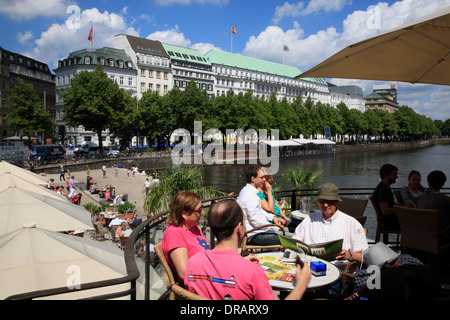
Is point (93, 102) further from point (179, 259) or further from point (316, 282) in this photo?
point (316, 282)

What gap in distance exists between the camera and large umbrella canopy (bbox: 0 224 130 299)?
4762 mm

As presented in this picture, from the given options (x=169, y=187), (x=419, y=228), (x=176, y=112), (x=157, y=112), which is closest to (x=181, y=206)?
(x=419, y=228)

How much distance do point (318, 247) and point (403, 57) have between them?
3826 mm

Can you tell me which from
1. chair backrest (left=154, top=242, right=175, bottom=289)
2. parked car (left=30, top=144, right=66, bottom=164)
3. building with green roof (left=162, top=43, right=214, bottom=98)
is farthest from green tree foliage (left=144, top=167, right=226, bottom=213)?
building with green roof (left=162, top=43, right=214, bottom=98)

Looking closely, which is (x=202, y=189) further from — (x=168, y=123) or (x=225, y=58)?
(x=225, y=58)

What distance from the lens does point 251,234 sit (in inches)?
219

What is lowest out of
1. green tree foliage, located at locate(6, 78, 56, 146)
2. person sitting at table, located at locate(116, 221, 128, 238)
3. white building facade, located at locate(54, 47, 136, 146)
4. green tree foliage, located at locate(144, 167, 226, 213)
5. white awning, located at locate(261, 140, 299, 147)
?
person sitting at table, located at locate(116, 221, 128, 238)

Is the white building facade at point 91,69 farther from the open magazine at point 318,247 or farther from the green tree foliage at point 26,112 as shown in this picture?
the open magazine at point 318,247

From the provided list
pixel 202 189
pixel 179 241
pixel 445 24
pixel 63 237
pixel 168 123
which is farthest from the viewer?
pixel 168 123

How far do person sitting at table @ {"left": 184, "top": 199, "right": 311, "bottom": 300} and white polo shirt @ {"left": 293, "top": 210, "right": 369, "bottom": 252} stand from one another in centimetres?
148

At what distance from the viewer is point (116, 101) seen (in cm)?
5303

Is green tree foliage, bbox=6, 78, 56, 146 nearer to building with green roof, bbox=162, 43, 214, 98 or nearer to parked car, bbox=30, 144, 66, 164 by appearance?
parked car, bbox=30, 144, 66, 164
